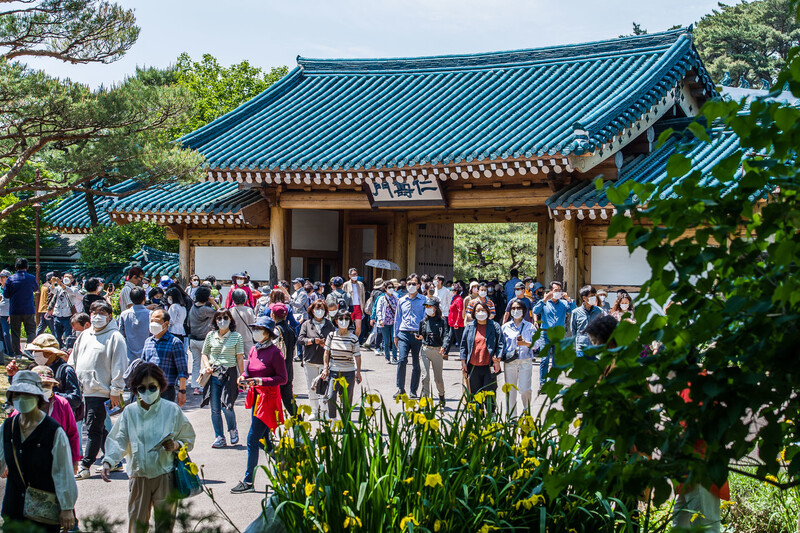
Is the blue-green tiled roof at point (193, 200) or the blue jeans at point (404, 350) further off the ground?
the blue-green tiled roof at point (193, 200)

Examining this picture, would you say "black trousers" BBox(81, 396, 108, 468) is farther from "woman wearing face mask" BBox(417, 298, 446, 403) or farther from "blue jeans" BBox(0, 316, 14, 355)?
"blue jeans" BBox(0, 316, 14, 355)

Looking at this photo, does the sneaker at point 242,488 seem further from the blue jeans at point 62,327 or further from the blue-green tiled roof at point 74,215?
the blue-green tiled roof at point 74,215

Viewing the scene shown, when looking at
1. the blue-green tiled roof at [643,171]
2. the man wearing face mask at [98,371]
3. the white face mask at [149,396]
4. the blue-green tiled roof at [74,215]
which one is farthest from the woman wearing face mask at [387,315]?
the blue-green tiled roof at [74,215]

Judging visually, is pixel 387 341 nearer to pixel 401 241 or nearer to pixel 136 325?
pixel 401 241

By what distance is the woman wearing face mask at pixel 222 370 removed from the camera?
28.5ft

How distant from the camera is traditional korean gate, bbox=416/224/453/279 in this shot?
2056 cm

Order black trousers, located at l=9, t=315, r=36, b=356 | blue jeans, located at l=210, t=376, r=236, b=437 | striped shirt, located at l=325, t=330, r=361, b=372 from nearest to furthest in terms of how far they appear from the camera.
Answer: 1. blue jeans, located at l=210, t=376, r=236, b=437
2. striped shirt, located at l=325, t=330, r=361, b=372
3. black trousers, located at l=9, t=315, r=36, b=356

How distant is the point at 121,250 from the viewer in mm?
23781

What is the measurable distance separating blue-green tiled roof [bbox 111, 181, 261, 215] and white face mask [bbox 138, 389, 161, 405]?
12987 mm

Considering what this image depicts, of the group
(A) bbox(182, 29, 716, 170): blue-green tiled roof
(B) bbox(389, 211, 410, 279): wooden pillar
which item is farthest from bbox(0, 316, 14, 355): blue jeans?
(B) bbox(389, 211, 410, 279): wooden pillar

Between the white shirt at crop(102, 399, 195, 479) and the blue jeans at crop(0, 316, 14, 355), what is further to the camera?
the blue jeans at crop(0, 316, 14, 355)

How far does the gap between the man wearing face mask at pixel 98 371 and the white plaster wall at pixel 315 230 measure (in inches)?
480

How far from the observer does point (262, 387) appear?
24.3 feet

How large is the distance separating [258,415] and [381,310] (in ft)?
26.0
